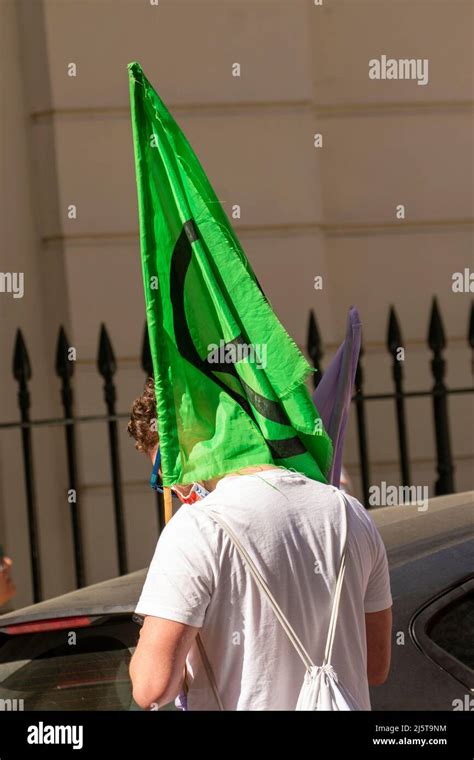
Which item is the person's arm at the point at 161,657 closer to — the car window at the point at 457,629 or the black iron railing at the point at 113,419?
the car window at the point at 457,629

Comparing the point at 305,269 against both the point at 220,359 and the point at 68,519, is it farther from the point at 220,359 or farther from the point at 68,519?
the point at 220,359

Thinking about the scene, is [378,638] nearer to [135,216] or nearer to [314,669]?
[314,669]

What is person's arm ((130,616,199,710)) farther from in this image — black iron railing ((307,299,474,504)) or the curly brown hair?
black iron railing ((307,299,474,504))

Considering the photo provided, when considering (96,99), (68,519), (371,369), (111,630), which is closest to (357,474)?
(371,369)

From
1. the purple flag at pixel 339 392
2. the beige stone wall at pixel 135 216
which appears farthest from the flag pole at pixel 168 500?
the beige stone wall at pixel 135 216

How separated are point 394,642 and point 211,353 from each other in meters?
0.73

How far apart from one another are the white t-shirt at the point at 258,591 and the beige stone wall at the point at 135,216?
4436 mm

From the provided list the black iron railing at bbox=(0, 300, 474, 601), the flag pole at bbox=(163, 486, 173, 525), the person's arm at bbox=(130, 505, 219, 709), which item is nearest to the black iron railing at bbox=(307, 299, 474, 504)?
the black iron railing at bbox=(0, 300, 474, 601)

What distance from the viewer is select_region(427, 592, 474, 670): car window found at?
7.86ft

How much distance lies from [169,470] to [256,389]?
0.24 m

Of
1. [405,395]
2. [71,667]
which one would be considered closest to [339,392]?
[71,667]

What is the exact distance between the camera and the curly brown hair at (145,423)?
2.51m

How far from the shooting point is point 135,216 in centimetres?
664

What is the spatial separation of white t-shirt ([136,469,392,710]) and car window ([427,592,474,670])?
29 cm
